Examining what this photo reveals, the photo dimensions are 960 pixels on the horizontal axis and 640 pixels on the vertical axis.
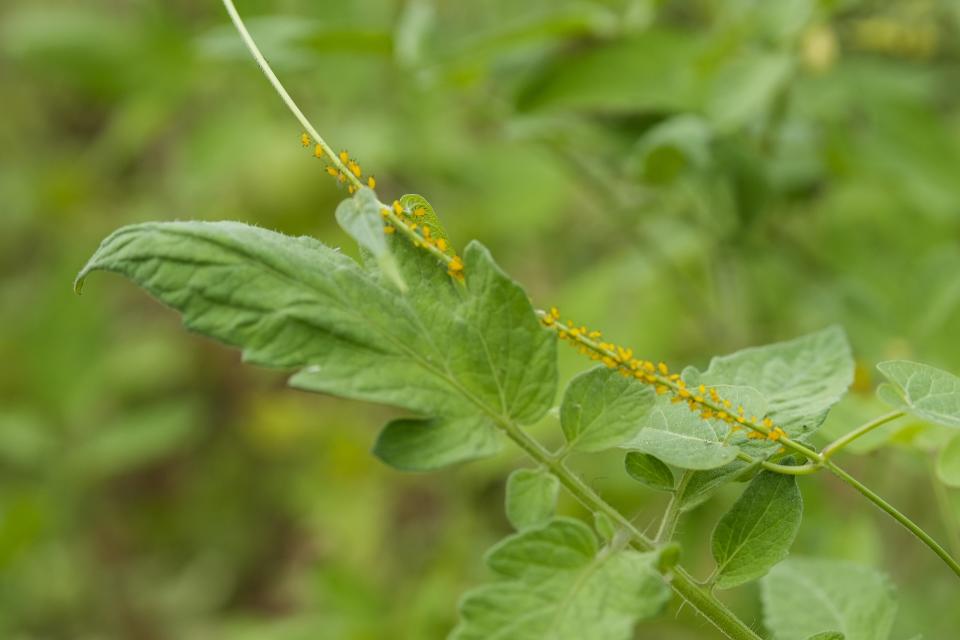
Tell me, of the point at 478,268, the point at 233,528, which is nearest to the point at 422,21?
the point at 478,268

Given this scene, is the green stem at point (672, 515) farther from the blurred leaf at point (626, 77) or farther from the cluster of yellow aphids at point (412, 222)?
→ the blurred leaf at point (626, 77)

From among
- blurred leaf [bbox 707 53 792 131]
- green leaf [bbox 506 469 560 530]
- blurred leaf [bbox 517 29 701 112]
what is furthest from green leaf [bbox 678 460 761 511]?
blurred leaf [bbox 517 29 701 112]

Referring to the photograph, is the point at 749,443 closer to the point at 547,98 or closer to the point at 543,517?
the point at 543,517

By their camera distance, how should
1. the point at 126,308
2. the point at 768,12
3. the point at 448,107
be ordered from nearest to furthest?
the point at 768,12 → the point at 448,107 → the point at 126,308

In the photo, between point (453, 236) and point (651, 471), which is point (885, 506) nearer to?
point (651, 471)

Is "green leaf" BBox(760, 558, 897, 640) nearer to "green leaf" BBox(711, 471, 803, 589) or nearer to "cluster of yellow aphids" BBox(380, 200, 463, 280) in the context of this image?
"green leaf" BBox(711, 471, 803, 589)
